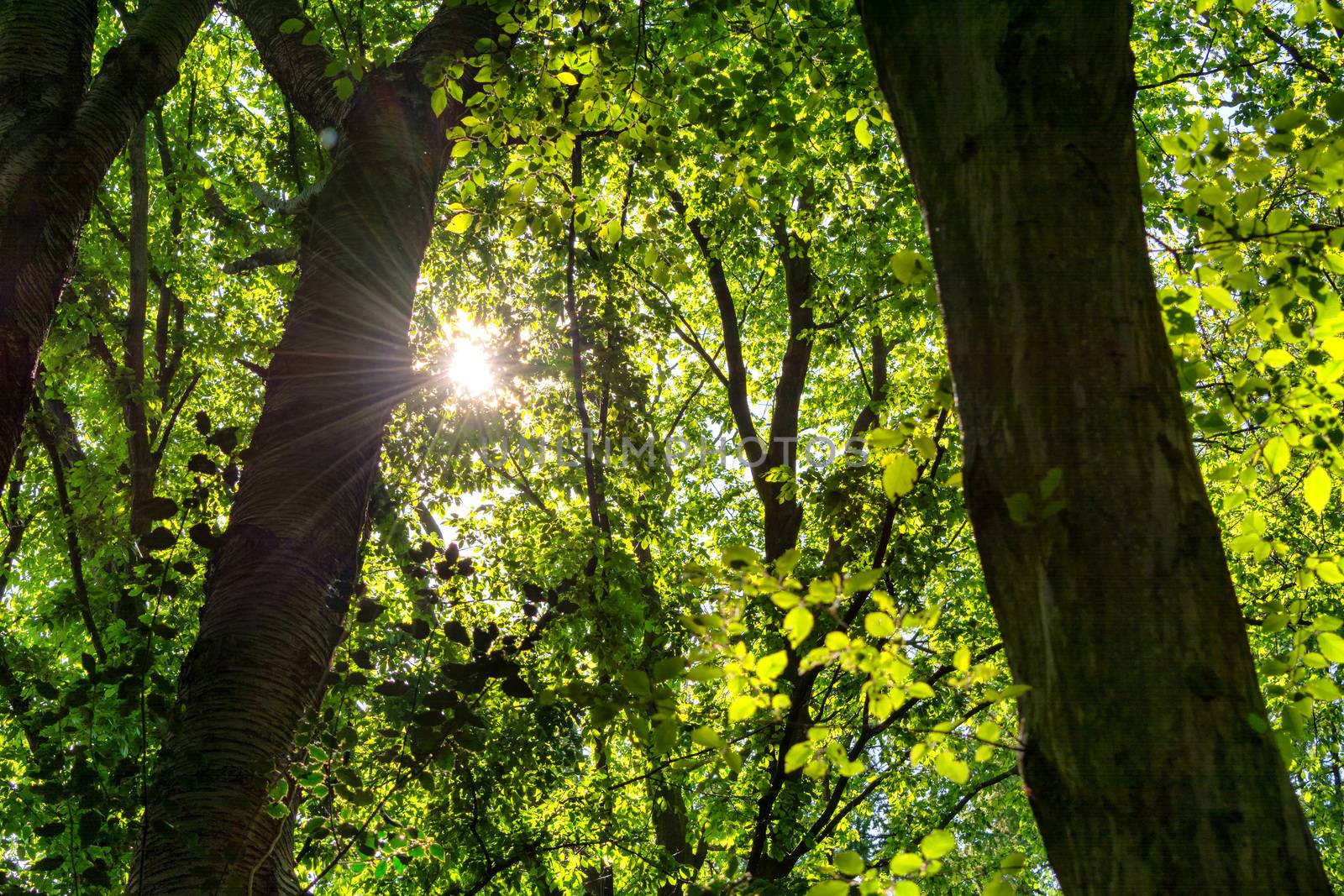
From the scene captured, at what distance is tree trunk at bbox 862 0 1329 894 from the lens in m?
1.12

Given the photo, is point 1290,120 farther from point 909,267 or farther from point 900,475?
point 900,475

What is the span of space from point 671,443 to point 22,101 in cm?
1144

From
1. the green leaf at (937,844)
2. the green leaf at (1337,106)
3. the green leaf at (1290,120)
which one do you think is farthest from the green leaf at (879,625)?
the green leaf at (1337,106)

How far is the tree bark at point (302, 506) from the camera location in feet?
8.38

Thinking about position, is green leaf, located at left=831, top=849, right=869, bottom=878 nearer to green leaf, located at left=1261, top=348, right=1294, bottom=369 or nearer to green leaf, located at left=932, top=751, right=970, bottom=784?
green leaf, located at left=932, top=751, right=970, bottom=784

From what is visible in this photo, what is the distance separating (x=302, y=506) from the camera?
3057 millimetres

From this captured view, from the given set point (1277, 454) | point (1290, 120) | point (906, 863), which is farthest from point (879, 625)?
point (1290, 120)

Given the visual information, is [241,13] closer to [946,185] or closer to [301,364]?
[301,364]

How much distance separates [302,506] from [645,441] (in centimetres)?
491

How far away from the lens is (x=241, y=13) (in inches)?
192

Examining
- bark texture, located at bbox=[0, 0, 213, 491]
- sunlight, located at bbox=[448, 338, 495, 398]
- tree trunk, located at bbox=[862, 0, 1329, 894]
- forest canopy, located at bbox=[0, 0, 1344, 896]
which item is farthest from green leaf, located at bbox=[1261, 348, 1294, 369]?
sunlight, located at bbox=[448, 338, 495, 398]

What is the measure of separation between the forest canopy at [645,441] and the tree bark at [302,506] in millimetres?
15

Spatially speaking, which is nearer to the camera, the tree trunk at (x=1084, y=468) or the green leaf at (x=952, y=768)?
the tree trunk at (x=1084, y=468)

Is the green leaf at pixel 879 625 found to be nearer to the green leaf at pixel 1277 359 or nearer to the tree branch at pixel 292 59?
the green leaf at pixel 1277 359
